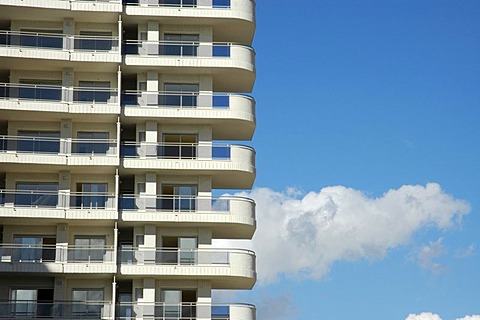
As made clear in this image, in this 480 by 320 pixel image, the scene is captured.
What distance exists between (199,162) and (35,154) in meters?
9.45

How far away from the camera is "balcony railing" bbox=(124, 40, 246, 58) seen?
284 ft

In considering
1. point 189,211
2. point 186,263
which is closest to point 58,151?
point 189,211

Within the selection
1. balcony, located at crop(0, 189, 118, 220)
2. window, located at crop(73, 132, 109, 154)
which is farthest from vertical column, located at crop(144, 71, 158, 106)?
balcony, located at crop(0, 189, 118, 220)

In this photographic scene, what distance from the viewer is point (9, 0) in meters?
Answer: 84.6

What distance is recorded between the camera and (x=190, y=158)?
8506cm

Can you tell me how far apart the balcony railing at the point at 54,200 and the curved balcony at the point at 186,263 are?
3.15 m

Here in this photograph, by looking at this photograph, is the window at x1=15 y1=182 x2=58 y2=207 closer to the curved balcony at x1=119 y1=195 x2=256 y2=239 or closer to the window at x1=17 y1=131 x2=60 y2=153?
the window at x1=17 y1=131 x2=60 y2=153

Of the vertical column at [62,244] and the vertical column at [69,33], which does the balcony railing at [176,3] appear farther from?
the vertical column at [62,244]

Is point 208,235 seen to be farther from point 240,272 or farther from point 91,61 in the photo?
point 91,61

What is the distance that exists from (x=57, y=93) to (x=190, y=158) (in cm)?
866

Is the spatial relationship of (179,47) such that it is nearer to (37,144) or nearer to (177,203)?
(177,203)

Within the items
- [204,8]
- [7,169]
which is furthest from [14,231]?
[204,8]

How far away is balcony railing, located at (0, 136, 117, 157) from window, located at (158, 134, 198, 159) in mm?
2969

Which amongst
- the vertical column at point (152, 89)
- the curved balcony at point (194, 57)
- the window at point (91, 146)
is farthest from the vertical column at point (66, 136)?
the curved balcony at point (194, 57)
